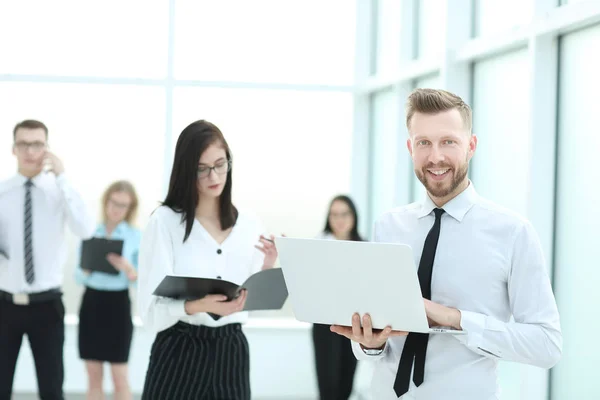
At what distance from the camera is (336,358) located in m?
5.23

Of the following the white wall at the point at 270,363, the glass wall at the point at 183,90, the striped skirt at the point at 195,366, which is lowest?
the white wall at the point at 270,363

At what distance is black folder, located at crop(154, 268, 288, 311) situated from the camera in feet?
8.35

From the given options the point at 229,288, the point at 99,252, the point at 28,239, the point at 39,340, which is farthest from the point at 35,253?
the point at 229,288

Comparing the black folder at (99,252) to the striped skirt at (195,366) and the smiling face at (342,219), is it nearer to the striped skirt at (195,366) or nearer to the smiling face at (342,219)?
the smiling face at (342,219)

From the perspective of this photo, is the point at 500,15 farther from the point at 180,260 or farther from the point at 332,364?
the point at 332,364

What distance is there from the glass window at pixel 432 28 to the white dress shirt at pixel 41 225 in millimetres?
2284

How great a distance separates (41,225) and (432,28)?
108 inches

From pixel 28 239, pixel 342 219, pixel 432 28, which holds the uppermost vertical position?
pixel 432 28

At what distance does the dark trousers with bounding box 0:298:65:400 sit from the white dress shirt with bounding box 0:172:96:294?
119 millimetres

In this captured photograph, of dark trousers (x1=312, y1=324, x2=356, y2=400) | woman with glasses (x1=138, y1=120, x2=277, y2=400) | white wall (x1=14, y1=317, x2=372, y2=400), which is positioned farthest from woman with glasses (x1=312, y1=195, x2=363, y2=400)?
woman with glasses (x1=138, y1=120, x2=277, y2=400)

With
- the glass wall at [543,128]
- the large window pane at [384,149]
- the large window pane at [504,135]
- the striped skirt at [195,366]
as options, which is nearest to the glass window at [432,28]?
the glass wall at [543,128]

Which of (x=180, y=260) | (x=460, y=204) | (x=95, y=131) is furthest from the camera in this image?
(x=95, y=131)

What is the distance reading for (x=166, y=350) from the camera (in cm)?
272

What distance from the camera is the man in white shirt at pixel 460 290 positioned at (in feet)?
6.29
